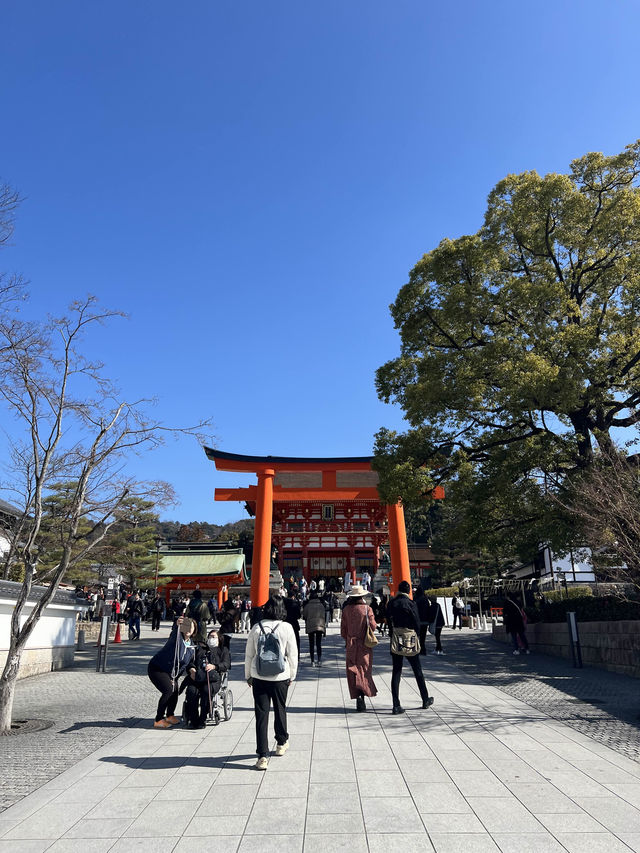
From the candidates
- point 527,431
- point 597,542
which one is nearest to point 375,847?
point 597,542

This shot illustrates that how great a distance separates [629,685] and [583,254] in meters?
9.01

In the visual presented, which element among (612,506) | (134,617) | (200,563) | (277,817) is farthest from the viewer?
(200,563)

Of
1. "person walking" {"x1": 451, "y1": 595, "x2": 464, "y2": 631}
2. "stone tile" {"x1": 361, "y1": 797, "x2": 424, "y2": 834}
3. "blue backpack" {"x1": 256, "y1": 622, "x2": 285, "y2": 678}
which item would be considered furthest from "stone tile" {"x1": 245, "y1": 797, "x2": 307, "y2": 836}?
"person walking" {"x1": 451, "y1": 595, "x2": 464, "y2": 631}

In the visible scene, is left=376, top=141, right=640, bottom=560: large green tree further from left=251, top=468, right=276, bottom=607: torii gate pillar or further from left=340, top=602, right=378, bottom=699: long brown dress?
left=251, top=468, right=276, bottom=607: torii gate pillar

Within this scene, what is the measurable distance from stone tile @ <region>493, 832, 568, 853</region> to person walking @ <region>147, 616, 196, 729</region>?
4.27 m

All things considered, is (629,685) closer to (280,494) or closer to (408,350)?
(408,350)

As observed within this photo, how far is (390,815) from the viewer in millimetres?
3732

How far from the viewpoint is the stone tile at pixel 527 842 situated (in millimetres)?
3209

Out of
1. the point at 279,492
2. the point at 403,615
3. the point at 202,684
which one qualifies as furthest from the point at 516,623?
the point at 279,492

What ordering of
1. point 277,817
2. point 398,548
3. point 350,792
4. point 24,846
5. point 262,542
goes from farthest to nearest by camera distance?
point 262,542 < point 398,548 < point 350,792 < point 277,817 < point 24,846

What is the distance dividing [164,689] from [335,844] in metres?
3.92

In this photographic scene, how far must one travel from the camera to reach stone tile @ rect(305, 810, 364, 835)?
350 centimetres

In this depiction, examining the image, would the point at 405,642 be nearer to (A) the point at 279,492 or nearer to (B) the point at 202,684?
(B) the point at 202,684

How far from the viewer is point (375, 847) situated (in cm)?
325
